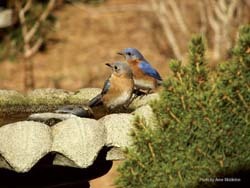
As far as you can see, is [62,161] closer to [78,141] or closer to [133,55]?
[78,141]

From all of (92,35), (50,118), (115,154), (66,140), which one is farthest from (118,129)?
(92,35)

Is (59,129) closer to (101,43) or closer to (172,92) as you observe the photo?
(172,92)

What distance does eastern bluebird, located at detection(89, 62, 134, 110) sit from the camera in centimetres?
540

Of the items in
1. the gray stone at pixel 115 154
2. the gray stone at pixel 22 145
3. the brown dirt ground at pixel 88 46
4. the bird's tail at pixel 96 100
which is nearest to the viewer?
the gray stone at pixel 22 145

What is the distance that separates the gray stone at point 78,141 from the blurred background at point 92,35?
20.7ft

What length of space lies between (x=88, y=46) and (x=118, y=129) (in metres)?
9.29

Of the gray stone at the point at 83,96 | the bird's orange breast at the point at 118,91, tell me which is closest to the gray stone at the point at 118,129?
the bird's orange breast at the point at 118,91

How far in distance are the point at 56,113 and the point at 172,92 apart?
1.23 metres

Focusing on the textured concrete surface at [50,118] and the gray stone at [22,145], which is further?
the textured concrete surface at [50,118]

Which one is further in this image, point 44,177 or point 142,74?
point 142,74

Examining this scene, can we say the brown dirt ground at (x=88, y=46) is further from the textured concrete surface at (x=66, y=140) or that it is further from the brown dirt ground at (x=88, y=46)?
the textured concrete surface at (x=66, y=140)

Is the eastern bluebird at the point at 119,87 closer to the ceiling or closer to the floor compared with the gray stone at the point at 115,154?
closer to the ceiling

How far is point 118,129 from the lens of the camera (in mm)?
4613

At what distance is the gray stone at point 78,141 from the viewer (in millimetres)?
4461
